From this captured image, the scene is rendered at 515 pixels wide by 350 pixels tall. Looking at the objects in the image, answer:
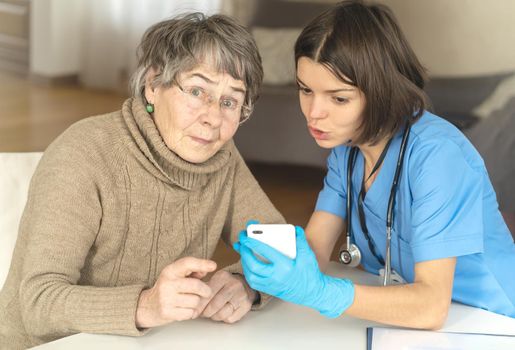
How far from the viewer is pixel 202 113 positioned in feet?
5.54

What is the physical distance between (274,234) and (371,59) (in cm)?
42

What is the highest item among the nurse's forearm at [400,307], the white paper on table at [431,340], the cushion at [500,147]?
the nurse's forearm at [400,307]

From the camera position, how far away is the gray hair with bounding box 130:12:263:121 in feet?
5.49

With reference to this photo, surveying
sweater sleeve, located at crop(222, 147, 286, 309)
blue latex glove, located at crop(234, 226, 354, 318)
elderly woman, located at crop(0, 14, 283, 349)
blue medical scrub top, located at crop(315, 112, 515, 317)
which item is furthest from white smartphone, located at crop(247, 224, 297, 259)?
sweater sleeve, located at crop(222, 147, 286, 309)

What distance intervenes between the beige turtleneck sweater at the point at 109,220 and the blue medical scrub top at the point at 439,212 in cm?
21

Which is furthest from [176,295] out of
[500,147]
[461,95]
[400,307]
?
[461,95]

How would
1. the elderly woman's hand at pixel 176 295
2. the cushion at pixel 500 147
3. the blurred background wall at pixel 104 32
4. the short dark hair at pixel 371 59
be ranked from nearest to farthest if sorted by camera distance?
the elderly woman's hand at pixel 176 295
the short dark hair at pixel 371 59
the cushion at pixel 500 147
the blurred background wall at pixel 104 32

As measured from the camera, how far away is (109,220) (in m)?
1.64

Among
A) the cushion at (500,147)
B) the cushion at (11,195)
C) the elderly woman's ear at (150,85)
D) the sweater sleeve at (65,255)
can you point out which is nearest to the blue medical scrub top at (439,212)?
the elderly woman's ear at (150,85)

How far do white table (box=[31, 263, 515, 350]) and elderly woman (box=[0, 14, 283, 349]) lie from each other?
0.11ft

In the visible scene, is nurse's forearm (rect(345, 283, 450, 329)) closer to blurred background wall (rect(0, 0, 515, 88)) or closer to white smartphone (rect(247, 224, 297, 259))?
white smartphone (rect(247, 224, 297, 259))

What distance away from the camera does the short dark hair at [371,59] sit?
1621 mm

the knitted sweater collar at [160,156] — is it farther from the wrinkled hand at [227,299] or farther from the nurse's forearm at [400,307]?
the nurse's forearm at [400,307]

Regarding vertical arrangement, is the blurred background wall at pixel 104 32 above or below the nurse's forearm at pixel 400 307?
below
